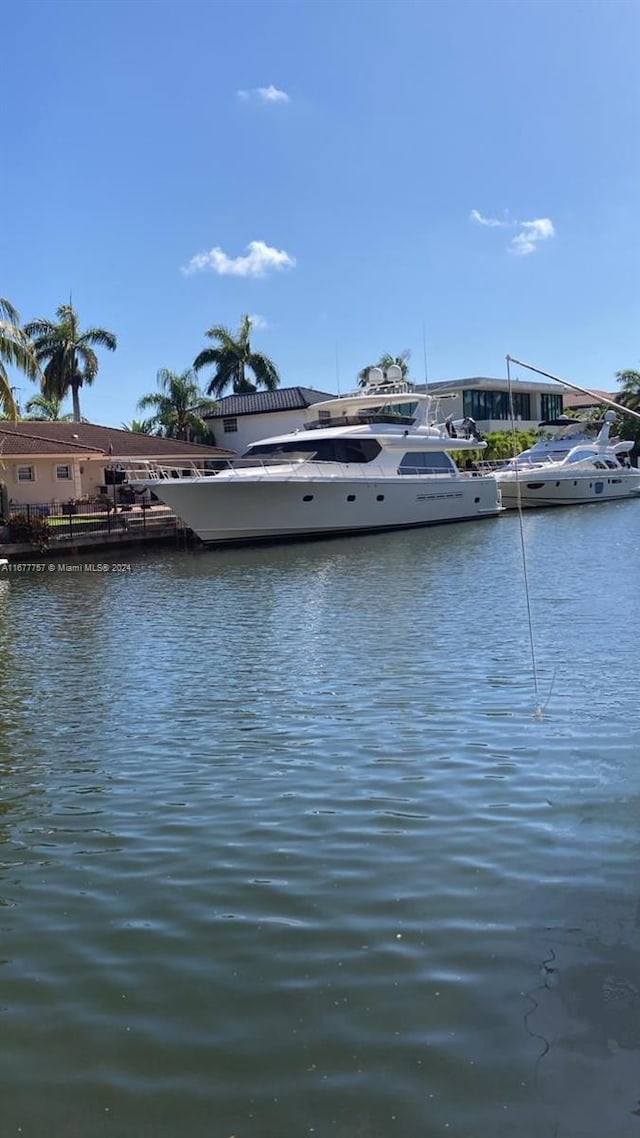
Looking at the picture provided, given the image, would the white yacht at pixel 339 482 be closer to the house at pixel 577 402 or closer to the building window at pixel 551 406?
the building window at pixel 551 406

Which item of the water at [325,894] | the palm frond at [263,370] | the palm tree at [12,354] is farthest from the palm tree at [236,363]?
the water at [325,894]

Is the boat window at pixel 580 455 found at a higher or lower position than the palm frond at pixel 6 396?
lower

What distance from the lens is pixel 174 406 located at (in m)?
52.0

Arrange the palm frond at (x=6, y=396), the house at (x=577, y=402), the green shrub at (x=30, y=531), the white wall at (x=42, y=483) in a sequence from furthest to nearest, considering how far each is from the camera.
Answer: the house at (x=577, y=402), the white wall at (x=42, y=483), the green shrub at (x=30, y=531), the palm frond at (x=6, y=396)

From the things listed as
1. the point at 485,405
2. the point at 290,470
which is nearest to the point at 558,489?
the point at 290,470

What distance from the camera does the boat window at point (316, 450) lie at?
3138 centimetres

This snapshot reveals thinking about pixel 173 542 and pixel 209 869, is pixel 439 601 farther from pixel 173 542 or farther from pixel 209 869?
pixel 173 542

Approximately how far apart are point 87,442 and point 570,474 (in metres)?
23.7

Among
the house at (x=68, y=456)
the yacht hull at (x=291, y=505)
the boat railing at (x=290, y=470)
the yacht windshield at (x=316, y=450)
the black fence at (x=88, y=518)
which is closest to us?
the yacht hull at (x=291, y=505)

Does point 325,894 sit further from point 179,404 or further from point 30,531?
point 179,404

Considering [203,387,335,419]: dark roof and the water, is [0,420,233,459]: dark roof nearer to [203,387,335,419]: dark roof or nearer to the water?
[203,387,335,419]: dark roof

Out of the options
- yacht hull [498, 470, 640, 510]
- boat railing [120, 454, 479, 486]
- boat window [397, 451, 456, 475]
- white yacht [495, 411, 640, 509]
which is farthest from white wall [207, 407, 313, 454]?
boat railing [120, 454, 479, 486]

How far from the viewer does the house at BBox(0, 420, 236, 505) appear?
3447 cm

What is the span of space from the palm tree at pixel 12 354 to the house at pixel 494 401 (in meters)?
38.8
